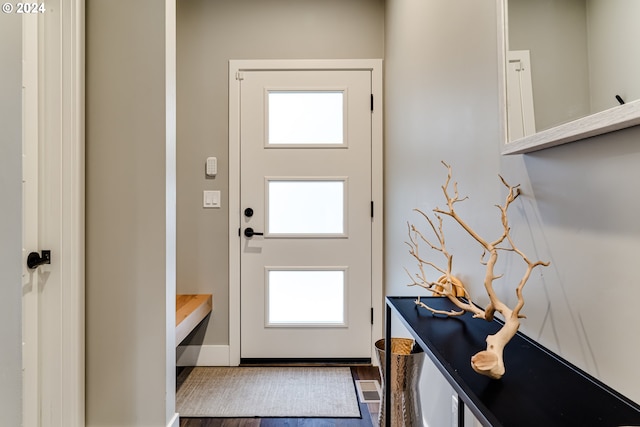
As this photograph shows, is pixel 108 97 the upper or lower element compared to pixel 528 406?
upper

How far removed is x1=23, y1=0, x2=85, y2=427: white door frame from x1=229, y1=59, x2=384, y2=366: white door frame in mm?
972

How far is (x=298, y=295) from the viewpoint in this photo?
2398 millimetres

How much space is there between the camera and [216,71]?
94.0 inches

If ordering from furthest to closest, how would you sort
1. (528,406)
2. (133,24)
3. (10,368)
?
1. (133,24)
2. (10,368)
3. (528,406)

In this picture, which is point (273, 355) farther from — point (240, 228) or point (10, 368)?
point (10, 368)

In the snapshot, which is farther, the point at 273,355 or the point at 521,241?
the point at 273,355

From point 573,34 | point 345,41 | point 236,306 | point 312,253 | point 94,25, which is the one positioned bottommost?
point 236,306

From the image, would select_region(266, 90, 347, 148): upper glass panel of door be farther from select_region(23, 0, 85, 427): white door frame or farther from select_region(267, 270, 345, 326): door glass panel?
select_region(23, 0, 85, 427): white door frame

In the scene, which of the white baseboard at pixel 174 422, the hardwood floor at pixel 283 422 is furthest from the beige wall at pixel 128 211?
the hardwood floor at pixel 283 422

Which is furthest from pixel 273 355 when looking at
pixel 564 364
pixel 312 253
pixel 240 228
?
pixel 564 364

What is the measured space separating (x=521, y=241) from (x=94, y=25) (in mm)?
1908

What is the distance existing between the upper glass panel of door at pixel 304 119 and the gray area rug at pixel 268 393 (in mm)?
1569

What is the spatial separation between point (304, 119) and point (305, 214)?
2.22 feet

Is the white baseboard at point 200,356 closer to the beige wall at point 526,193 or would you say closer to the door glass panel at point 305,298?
the door glass panel at point 305,298
